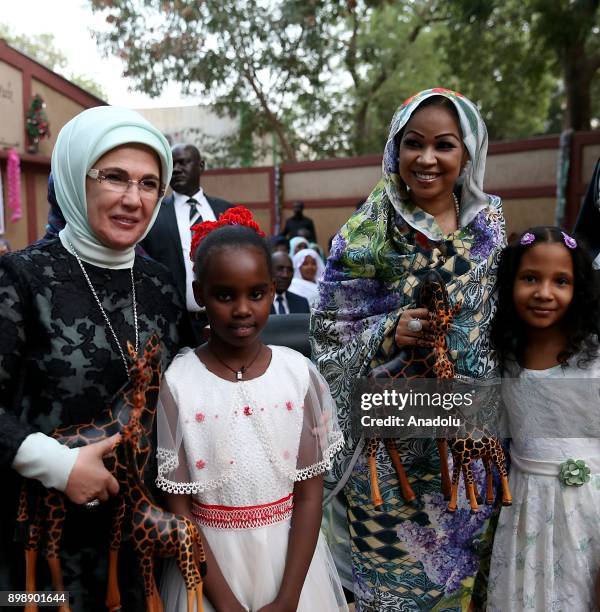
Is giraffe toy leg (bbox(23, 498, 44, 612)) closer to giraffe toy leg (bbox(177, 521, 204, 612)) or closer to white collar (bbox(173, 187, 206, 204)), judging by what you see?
giraffe toy leg (bbox(177, 521, 204, 612))

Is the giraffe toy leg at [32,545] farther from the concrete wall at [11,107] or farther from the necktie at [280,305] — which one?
the concrete wall at [11,107]

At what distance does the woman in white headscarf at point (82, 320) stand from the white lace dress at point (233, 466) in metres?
0.14

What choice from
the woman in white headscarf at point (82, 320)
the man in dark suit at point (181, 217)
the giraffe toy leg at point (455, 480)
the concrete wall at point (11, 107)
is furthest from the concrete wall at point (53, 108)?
the giraffe toy leg at point (455, 480)

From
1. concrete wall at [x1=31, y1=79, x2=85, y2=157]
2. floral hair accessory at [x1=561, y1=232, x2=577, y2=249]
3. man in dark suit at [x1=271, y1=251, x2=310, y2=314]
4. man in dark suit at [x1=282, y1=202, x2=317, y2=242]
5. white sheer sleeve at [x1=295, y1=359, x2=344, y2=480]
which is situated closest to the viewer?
white sheer sleeve at [x1=295, y1=359, x2=344, y2=480]

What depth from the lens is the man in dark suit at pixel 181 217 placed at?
3934 millimetres

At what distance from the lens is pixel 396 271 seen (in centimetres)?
213

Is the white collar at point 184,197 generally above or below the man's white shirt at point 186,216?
above

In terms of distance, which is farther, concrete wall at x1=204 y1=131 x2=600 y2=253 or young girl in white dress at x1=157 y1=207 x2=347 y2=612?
concrete wall at x1=204 y1=131 x2=600 y2=253

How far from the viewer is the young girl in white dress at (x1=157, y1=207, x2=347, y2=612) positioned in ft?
5.38

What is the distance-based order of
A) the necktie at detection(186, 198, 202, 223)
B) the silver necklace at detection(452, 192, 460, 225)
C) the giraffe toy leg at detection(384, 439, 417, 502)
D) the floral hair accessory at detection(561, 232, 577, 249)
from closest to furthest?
the giraffe toy leg at detection(384, 439, 417, 502) < the floral hair accessory at detection(561, 232, 577, 249) < the silver necklace at detection(452, 192, 460, 225) < the necktie at detection(186, 198, 202, 223)

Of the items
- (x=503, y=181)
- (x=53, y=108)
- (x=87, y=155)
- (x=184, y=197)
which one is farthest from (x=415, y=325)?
(x=53, y=108)

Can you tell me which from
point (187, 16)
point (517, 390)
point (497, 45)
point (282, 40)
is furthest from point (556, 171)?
point (517, 390)

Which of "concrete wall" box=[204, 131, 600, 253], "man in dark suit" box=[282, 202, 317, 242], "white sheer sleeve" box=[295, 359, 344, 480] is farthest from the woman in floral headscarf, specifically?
"concrete wall" box=[204, 131, 600, 253]

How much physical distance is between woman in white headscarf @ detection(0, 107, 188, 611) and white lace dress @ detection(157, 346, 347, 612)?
0.14 metres
